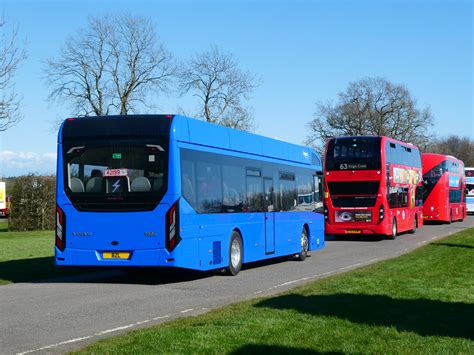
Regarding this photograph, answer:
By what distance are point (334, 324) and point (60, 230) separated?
7.60m

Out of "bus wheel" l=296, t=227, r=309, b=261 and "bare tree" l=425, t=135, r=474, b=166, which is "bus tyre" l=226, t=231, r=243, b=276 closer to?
"bus wheel" l=296, t=227, r=309, b=261

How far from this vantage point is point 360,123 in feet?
278

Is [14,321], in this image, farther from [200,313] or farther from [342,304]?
[342,304]

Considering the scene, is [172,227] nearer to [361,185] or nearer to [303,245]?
[303,245]

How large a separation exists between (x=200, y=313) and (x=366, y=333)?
3111mm

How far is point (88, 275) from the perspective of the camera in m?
17.6

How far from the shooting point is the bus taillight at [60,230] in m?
14.8

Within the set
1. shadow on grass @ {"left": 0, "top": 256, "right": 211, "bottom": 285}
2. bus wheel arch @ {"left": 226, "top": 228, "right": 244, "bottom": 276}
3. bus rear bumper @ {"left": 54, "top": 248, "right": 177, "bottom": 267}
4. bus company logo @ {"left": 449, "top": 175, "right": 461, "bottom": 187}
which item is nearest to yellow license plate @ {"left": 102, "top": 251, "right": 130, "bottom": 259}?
bus rear bumper @ {"left": 54, "top": 248, "right": 177, "bottom": 267}

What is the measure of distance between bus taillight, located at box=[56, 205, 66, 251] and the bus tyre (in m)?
3.62

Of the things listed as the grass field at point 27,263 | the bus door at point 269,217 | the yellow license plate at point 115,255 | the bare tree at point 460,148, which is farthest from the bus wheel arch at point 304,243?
the bare tree at point 460,148

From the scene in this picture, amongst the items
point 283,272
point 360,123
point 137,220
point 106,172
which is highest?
point 360,123

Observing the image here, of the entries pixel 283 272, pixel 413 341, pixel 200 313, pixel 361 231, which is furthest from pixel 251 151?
pixel 361 231

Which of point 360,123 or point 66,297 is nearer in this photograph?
point 66,297

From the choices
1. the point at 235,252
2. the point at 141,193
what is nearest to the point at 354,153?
the point at 235,252
